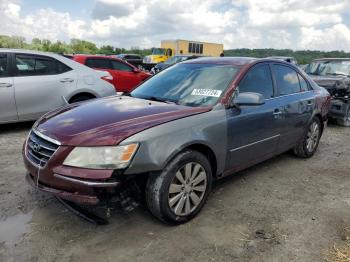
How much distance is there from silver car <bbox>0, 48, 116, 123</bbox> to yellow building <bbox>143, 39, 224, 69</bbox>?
23.1 meters

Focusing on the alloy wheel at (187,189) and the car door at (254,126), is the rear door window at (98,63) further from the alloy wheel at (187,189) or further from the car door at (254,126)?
the alloy wheel at (187,189)

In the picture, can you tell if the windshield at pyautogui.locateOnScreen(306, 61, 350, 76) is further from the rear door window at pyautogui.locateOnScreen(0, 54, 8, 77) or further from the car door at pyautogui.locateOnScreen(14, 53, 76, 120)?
the rear door window at pyautogui.locateOnScreen(0, 54, 8, 77)

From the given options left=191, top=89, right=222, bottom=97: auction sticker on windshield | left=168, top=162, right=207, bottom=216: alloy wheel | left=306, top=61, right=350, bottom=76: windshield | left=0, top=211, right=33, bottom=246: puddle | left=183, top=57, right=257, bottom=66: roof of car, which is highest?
left=306, top=61, right=350, bottom=76: windshield

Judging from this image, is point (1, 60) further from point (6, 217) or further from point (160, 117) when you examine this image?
point (160, 117)

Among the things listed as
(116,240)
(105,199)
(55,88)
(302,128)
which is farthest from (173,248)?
(55,88)

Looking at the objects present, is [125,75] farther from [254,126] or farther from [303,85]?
[254,126]

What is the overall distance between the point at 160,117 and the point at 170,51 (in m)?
29.5

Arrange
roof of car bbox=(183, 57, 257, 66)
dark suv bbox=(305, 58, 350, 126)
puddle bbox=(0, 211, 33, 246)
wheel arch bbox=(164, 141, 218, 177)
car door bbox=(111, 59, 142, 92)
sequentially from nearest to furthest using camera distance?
puddle bbox=(0, 211, 33, 246), wheel arch bbox=(164, 141, 218, 177), roof of car bbox=(183, 57, 257, 66), dark suv bbox=(305, 58, 350, 126), car door bbox=(111, 59, 142, 92)

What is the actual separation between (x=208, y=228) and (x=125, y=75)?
816 cm

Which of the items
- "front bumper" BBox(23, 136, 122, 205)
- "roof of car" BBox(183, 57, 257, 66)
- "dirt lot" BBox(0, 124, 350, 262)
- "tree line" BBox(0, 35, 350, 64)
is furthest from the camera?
"tree line" BBox(0, 35, 350, 64)

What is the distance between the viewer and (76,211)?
3176 millimetres

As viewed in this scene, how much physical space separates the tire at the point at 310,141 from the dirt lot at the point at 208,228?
2.86 ft

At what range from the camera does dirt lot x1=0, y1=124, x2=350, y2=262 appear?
296 centimetres

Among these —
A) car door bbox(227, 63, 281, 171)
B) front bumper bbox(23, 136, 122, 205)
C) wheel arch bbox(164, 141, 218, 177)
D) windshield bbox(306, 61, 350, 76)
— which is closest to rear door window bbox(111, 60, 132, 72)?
windshield bbox(306, 61, 350, 76)
